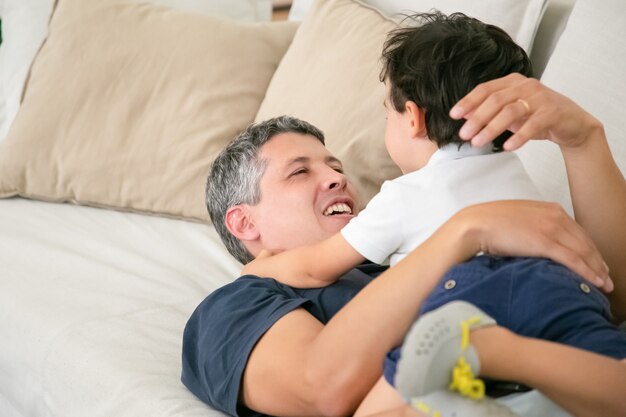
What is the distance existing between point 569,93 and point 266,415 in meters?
0.89

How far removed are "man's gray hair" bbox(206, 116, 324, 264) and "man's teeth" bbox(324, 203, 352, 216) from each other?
0.48ft

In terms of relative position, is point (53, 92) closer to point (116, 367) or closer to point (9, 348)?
point (9, 348)

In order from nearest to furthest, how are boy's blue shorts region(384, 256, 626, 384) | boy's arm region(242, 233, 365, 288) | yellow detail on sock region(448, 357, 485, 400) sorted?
yellow detail on sock region(448, 357, 485, 400), boy's blue shorts region(384, 256, 626, 384), boy's arm region(242, 233, 365, 288)

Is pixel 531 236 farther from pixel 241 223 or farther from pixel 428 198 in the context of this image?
pixel 241 223

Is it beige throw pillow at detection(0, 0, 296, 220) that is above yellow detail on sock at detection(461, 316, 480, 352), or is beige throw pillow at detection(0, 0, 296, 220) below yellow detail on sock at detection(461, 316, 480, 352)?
below

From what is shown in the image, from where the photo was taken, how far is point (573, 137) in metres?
1.36

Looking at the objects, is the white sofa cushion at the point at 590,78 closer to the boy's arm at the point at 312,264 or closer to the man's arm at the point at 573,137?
the man's arm at the point at 573,137

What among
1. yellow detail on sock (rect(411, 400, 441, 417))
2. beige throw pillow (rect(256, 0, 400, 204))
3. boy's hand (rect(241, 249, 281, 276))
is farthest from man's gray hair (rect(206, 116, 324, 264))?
yellow detail on sock (rect(411, 400, 441, 417))

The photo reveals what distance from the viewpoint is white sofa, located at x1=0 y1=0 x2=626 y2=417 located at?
1686 mm

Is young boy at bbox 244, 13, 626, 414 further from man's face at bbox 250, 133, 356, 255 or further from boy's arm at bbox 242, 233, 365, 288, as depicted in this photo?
man's face at bbox 250, 133, 356, 255

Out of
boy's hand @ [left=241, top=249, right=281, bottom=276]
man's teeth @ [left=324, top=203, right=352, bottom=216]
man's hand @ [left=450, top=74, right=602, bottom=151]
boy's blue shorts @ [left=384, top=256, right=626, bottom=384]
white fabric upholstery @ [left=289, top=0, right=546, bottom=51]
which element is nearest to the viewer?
boy's blue shorts @ [left=384, top=256, right=626, bottom=384]

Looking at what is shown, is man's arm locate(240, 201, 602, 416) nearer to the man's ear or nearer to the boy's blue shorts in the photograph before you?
the boy's blue shorts

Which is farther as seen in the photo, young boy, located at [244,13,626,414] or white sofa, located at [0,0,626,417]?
white sofa, located at [0,0,626,417]

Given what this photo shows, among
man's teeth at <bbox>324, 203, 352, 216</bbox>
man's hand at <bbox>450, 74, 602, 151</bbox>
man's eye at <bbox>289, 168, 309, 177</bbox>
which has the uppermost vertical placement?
man's hand at <bbox>450, 74, 602, 151</bbox>
